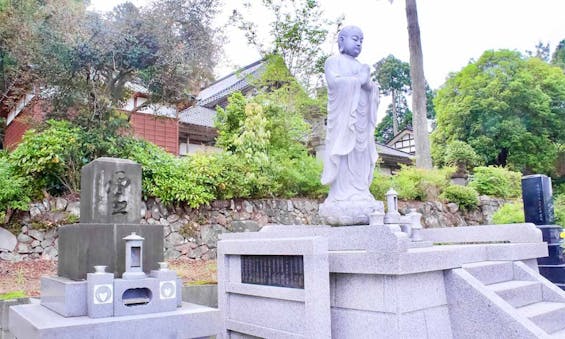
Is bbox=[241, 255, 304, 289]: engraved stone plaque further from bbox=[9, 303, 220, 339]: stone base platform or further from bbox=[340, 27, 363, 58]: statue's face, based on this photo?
bbox=[340, 27, 363, 58]: statue's face

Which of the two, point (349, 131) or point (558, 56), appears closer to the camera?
point (349, 131)

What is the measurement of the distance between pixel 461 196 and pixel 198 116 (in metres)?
11.2

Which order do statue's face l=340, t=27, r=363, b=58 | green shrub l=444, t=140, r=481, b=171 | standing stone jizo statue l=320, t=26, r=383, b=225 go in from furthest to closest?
green shrub l=444, t=140, r=481, b=171, statue's face l=340, t=27, r=363, b=58, standing stone jizo statue l=320, t=26, r=383, b=225

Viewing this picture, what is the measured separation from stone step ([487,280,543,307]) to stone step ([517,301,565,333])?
89mm

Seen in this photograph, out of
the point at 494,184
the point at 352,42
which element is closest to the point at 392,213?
the point at 352,42

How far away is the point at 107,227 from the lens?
4746 mm

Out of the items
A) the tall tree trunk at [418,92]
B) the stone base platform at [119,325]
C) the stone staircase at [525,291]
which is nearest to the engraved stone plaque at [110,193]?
the stone base platform at [119,325]

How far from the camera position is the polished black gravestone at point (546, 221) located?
303 inches

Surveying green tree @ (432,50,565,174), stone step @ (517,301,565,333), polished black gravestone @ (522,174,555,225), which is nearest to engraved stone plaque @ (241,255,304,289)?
stone step @ (517,301,565,333)

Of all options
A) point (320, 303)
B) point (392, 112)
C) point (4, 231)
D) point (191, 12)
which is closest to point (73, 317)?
point (320, 303)

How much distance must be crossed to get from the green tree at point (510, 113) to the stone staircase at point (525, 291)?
17524 mm

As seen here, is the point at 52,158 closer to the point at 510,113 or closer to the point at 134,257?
the point at 134,257

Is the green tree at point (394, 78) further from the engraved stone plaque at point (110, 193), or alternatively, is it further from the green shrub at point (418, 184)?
the engraved stone plaque at point (110, 193)

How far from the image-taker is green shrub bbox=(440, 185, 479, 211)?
15.8 m
